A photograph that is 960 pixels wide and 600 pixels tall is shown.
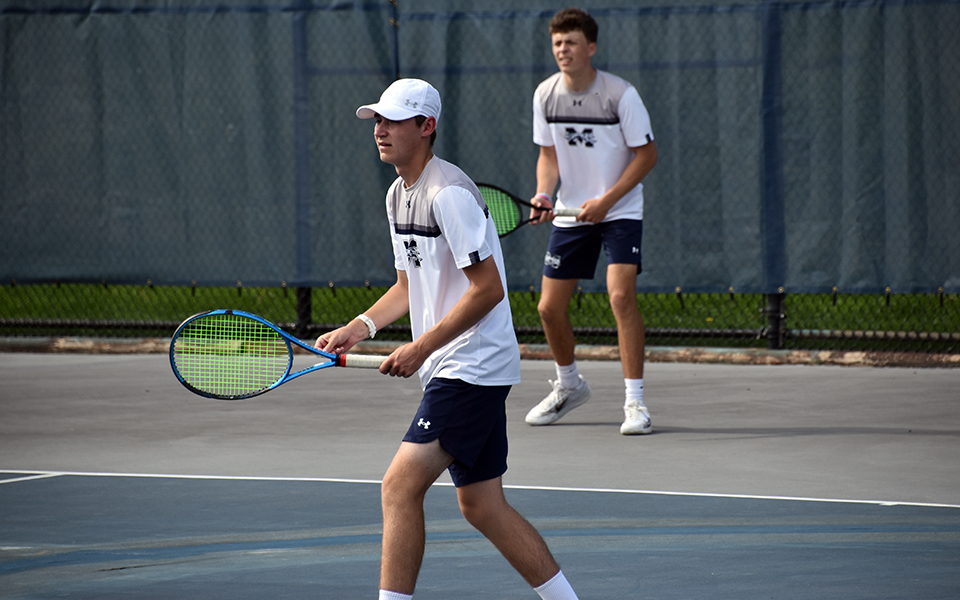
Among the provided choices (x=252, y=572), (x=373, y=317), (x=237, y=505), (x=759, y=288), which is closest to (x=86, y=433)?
(x=237, y=505)

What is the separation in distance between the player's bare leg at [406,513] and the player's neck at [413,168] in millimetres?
653

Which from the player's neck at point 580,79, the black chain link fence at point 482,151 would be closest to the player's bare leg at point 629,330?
the player's neck at point 580,79

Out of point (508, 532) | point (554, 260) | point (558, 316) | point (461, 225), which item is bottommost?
point (508, 532)

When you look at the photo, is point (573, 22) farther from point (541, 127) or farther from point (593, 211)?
point (593, 211)

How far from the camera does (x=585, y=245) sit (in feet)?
20.8

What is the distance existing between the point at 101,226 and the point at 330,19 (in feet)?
6.67

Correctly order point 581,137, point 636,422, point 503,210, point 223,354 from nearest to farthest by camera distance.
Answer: point 223,354 → point 503,210 → point 636,422 → point 581,137

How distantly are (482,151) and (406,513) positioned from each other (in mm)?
5577

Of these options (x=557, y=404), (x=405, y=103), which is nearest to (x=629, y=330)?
(x=557, y=404)

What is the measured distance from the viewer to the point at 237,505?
15.6 ft

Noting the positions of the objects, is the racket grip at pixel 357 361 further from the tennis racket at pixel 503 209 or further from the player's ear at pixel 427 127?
the tennis racket at pixel 503 209

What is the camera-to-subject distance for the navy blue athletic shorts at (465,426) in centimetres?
321

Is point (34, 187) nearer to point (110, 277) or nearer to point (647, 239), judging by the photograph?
point (110, 277)

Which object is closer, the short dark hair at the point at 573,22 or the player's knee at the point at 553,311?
the short dark hair at the point at 573,22
